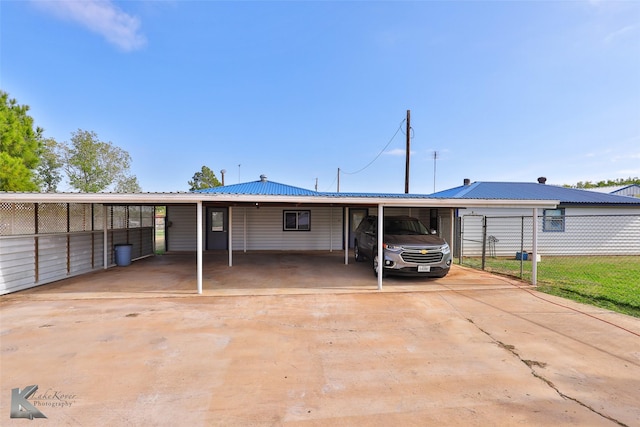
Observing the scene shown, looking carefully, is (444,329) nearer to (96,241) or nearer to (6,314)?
(6,314)

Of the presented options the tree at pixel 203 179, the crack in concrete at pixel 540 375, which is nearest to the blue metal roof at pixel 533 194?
the crack in concrete at pixel 540 375

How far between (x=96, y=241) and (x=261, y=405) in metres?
9.10

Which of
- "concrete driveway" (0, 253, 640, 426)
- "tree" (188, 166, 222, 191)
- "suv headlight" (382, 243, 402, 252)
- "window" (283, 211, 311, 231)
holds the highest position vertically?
"tree" (188, 166, 222, 191)

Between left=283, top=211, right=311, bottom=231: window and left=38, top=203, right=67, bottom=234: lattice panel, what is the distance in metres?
7.72

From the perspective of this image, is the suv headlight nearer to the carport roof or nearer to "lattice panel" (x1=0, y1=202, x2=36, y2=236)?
the carport roof

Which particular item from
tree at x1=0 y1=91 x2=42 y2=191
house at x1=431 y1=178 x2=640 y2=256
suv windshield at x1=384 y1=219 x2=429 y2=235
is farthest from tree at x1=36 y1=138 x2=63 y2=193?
house at x1=431 y1=178 x2=640 y2=256

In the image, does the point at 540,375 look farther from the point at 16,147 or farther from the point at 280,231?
the point at 16,147

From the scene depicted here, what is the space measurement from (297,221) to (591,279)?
10222mm

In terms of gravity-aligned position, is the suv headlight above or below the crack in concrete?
above

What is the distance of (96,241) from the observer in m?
8.91

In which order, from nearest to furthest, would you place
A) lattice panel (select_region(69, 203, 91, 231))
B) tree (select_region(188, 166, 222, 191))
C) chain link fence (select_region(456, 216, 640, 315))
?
lattice panel (select_region(69, 203, 91, 231)) < chain link fence (select_region(456, 216, 640, 315)) < tree (select_region(188, 166, 222, 191))

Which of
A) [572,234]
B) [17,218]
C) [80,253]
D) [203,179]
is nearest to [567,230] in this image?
[572,234]

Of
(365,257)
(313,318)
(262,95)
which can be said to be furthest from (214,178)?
(313,318)

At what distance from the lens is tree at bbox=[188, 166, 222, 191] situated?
150 ft
